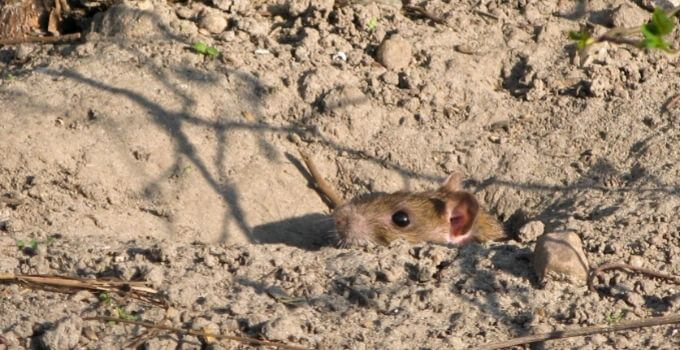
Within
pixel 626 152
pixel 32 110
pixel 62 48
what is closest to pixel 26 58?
pixel 62 48

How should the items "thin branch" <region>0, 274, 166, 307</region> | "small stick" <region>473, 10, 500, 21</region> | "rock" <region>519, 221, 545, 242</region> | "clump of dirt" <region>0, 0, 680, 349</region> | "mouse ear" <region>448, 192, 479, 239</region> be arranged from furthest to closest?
"small stick" <region>473, 10, 500, 21</region>, "mouse ear" <region>448, 192, 479, 239</region>, "rock" <region>519, 221, 545, 242</region>, "clump of dirt" <region>0, 0, 680, 349</region>, "thin branch" <region>0, 274, 166, 307</region>

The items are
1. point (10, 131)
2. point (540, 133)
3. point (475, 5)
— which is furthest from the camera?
point (475, 5)

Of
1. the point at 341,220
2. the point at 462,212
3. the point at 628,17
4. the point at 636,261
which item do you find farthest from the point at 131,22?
the point at 636,261

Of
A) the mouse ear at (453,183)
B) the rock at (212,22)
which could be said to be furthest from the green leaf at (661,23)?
the rock at (212,22)

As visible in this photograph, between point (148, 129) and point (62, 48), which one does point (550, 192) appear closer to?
point (148, 129)

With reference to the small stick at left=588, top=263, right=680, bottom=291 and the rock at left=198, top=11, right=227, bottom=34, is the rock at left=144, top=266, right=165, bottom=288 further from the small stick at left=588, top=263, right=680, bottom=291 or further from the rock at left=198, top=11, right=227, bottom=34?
the rock at left=198, top=11, right=227, bottom=34

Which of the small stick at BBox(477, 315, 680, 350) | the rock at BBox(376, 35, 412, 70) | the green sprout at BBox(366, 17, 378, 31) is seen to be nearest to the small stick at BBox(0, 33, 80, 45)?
the green sprout at BBox(366, 17, 378, 31)
